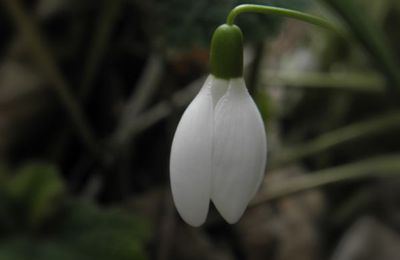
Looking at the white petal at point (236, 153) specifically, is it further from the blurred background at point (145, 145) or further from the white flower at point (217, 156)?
the blurred background at point (145, 145)

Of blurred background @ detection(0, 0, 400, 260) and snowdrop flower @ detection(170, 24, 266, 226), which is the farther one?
blurred background @ detection(0, 0, 400, 260)

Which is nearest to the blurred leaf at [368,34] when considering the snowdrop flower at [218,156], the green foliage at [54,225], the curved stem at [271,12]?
the curved stem at [271,12]

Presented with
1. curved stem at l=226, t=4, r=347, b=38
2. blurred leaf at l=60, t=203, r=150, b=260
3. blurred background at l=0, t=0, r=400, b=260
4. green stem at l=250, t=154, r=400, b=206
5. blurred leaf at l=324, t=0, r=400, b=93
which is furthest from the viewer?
green stem at l=250, t=154, r=400, b=206

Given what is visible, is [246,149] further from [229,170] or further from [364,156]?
[364,156]

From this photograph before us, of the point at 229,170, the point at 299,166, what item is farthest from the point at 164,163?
the point at 229,170

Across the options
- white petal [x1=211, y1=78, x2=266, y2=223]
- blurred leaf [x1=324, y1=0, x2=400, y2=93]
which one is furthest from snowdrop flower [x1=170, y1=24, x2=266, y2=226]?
blurred leaf [x1=324, y1=0, x2=400, y2=93]

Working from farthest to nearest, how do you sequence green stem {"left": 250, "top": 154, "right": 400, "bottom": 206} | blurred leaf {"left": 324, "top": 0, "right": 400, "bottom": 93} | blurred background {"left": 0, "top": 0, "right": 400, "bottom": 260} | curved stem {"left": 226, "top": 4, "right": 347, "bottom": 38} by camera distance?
green stem {"left": 250, "top": 154, "right": 400, "bottom": 206} < blurred background {"left": 0, "top": 0, "right": 400, "bottom": 260} < blurred leaf {"left": 324, "top": 0, "right": 400, "bottom": 93} < curved stem {"left": 226, "top": 4, "right": 347, "bottom": 38}

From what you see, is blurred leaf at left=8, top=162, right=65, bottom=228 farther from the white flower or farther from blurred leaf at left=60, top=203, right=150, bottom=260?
the white flower
